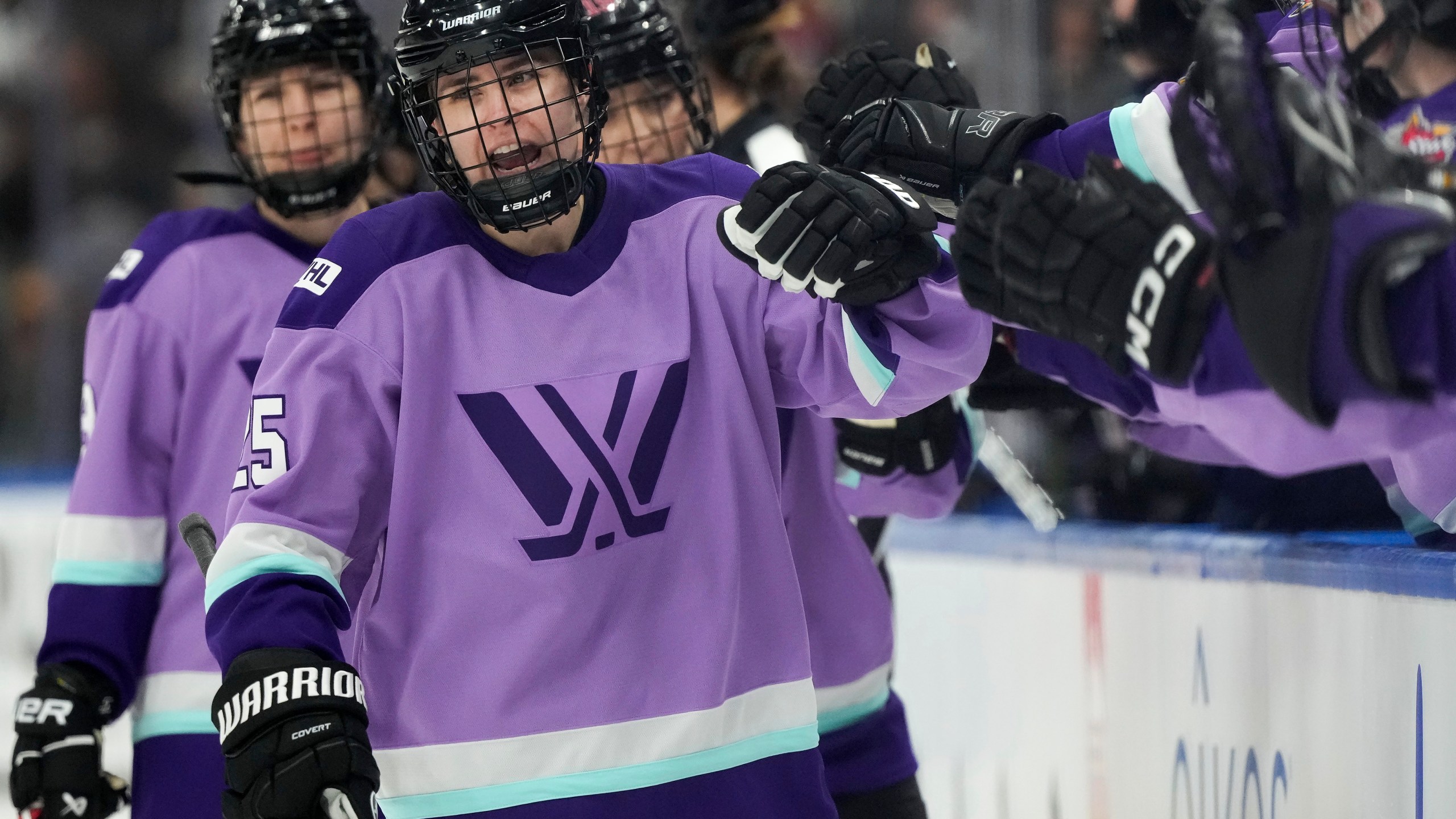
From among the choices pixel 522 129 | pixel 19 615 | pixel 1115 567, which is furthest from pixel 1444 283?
pixel 19 615

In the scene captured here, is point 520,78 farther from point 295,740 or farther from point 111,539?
point 111,539

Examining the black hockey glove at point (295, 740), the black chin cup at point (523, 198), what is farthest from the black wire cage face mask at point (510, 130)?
the black hockey glove at point (295, 740)

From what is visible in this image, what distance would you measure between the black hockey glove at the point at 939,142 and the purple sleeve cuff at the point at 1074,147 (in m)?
0.02

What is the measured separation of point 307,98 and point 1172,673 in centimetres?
162

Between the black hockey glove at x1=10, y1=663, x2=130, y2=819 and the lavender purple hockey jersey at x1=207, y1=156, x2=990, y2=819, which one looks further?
the black hockey glove at x1=10, y1=663, x2=130, y2=819

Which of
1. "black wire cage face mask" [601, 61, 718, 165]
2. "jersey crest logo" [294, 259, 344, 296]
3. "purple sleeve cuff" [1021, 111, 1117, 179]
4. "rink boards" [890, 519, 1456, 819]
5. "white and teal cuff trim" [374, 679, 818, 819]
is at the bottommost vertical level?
"rink boards" [890, 519, 1456, 819]

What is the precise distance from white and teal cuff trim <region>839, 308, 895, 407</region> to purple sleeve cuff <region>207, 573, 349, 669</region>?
58cm

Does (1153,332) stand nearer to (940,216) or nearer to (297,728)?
(940,216)

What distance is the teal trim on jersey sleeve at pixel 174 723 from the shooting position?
230 cm

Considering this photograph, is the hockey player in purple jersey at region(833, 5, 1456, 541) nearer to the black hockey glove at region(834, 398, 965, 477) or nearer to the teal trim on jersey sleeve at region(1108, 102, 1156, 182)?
the teal trim on jersey sleeve at region(1108, 102, 1156, 182)

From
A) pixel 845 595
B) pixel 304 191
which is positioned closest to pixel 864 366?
pixel 845 595

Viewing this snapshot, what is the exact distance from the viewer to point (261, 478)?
1655 millimetres

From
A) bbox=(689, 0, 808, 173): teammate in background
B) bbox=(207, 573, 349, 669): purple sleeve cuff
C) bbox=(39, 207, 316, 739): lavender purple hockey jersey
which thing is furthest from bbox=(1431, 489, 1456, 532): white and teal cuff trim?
bbox=(39, 207, 316, 739): lavender purple hockey jersey

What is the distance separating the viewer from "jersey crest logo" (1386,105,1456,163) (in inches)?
52.7
